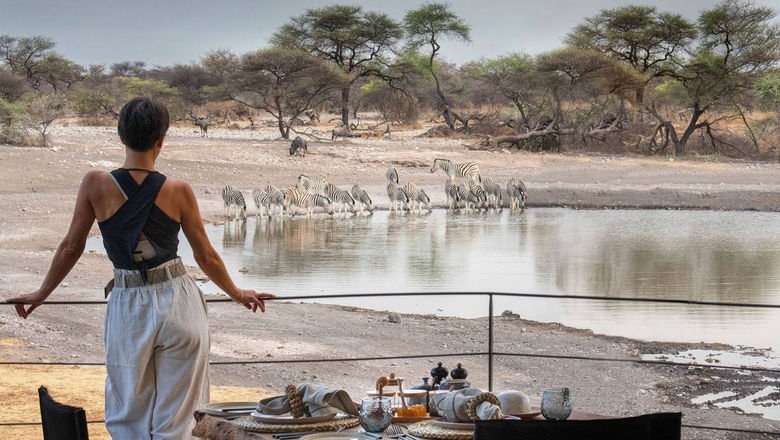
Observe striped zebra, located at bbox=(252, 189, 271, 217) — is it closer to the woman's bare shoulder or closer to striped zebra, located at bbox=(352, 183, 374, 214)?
striped zebra, located at bbox=(352, 183, 374, 214)

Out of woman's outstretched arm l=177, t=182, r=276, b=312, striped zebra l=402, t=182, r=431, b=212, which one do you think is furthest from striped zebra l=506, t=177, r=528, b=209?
woman's outstretched arm l=177, t=182, r=276, b=312

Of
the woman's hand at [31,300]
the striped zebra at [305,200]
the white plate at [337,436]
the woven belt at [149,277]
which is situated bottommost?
the striped zebra at [305,200]

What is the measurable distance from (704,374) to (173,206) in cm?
397

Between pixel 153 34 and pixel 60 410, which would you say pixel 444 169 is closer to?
pixel 60 410

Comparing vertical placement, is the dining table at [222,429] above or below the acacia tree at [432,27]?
below

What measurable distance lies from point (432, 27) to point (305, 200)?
41.3ft

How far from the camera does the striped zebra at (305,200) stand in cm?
1324

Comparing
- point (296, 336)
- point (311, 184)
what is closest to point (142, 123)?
point (296, 336)

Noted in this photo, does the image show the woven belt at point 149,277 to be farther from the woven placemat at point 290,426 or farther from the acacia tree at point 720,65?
the acacia tree at point 720,65

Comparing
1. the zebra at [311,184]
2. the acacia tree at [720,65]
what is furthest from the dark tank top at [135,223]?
the acacia tree at [720,65]

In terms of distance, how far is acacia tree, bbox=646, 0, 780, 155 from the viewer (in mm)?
20375

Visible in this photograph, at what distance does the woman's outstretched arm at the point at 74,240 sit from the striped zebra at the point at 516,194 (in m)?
13.0

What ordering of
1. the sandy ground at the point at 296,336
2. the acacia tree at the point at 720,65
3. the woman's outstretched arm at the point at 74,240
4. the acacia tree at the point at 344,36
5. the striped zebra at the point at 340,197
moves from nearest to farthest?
the woman's outstretched arm at the point at 74,240 < the sandy ground at the point at 296,336 < the striped zebra at the point at 340,197 < the acacia tree at the point at 720,65 < the acacia tree at the point at 344,36

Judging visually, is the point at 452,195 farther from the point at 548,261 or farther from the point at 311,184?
the point at 548,261
